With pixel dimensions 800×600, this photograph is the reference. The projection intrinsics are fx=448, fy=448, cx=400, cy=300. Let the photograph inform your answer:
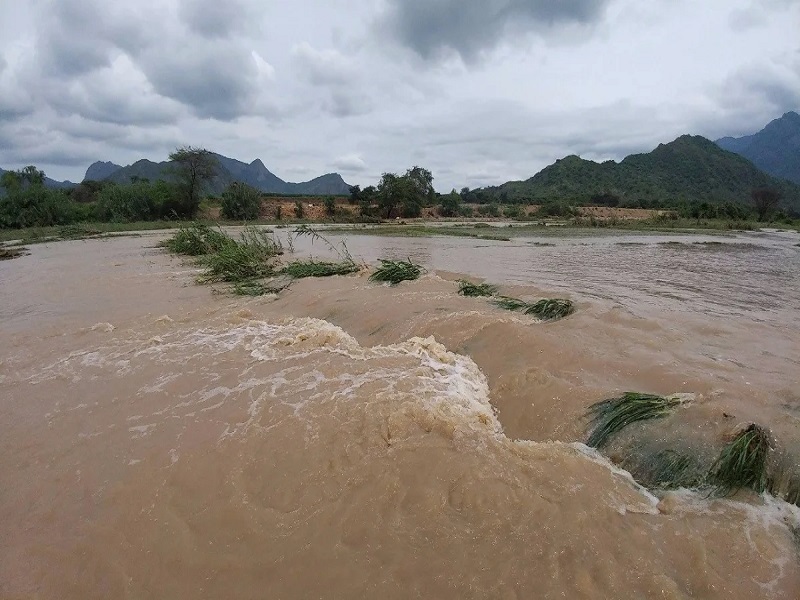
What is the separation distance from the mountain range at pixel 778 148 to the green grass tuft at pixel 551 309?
16824 centimetres

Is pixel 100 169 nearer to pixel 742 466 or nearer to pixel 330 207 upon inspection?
pixel 330 207

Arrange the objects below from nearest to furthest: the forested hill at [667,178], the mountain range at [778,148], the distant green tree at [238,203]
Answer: the distant green tree at [238,203], the forested hill at [667,178], the mountain range at [778,148]

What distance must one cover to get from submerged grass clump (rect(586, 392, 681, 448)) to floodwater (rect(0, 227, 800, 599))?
151 millimetres

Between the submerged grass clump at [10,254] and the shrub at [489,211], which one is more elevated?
the shrub at [489,211]

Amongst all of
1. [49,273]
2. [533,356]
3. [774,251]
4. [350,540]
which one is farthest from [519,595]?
[774,251]

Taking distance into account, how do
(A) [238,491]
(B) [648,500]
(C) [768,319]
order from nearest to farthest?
(B) [648,500] < (A) [238,491] < (C) [768,319]

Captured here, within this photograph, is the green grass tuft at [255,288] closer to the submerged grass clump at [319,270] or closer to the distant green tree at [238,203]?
the submerged grass clump at [319,270]

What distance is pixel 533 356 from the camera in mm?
5367

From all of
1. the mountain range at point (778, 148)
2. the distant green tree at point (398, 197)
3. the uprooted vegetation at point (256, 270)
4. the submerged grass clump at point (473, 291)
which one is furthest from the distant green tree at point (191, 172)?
the mountain range at point (778, 148)

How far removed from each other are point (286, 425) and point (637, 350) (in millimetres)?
4149

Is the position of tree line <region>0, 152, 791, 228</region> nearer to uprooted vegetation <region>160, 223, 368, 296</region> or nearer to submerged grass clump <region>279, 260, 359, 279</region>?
uprooted vegetation <region>160, 223, 368, 296</region>

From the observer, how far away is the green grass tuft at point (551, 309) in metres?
7.07

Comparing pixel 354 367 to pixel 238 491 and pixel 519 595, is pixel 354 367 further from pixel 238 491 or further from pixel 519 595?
pixel 519 595

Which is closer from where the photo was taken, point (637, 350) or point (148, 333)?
point (637, 350)
